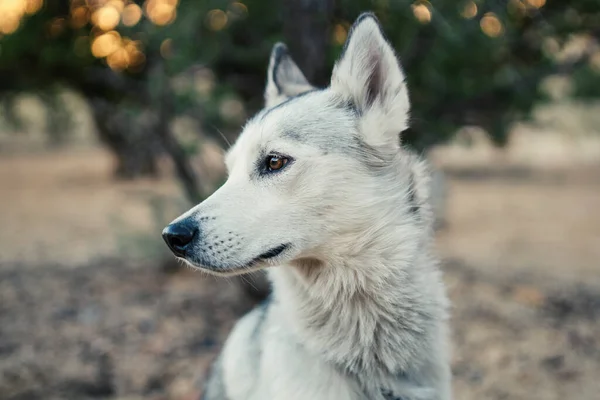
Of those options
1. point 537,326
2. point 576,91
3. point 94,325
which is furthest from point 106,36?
point 576,91

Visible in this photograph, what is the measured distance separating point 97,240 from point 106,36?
18.3ft

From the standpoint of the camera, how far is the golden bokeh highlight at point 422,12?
13.4 ft

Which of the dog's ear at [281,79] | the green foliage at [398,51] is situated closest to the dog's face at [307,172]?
the dog's ear at [281,79]

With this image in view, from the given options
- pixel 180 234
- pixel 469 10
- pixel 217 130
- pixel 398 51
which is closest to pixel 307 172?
pixel 180 234

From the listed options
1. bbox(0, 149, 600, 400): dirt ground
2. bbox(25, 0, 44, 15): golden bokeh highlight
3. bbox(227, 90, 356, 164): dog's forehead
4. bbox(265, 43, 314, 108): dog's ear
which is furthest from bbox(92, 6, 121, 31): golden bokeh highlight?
bbox(227, 90, 356, 164): dog's forehead

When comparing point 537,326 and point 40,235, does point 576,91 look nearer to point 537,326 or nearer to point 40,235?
point 537,326

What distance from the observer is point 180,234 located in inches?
99.2

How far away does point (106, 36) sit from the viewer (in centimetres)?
602

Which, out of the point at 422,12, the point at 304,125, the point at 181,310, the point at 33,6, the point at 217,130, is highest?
the point at 33,6

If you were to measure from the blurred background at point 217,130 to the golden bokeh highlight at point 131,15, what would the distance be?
1cm

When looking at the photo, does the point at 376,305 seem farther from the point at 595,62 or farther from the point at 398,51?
the point at 595,62

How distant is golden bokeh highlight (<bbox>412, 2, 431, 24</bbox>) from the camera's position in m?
4.09

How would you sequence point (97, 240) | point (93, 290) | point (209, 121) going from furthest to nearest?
point (97, 240), point (93, 290), point (209, 121)

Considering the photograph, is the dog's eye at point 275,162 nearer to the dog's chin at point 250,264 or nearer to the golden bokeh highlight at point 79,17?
the dog's chin at point 250,264
